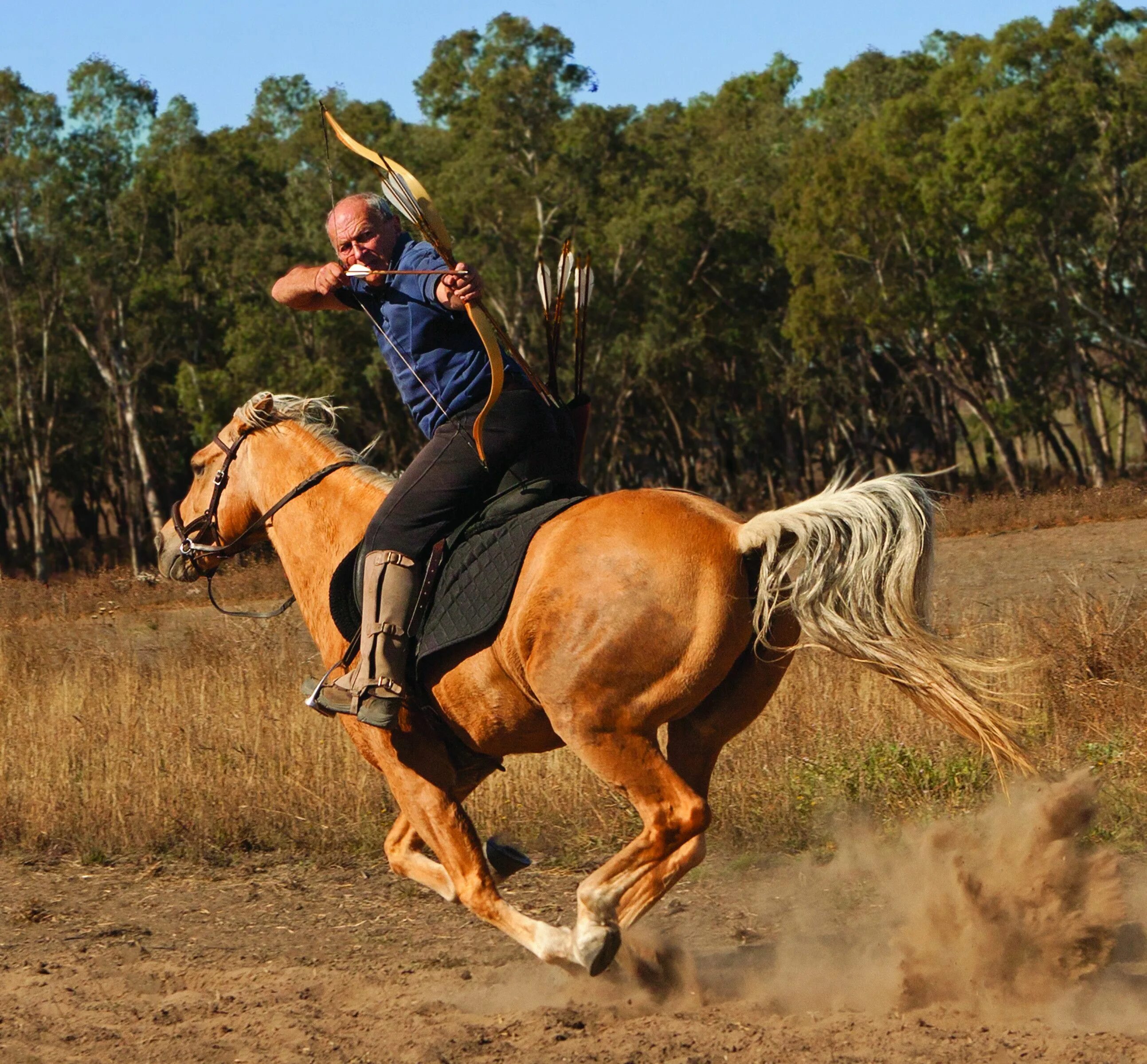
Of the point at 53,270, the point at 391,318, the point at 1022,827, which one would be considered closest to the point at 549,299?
the point at 391,318

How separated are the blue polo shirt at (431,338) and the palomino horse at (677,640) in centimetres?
69

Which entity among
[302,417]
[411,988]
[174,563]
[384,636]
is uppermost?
[302,417]

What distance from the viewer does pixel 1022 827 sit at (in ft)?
15.9

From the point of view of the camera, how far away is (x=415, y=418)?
532cm

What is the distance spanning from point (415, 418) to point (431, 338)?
0.36 meters

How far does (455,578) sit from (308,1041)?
1.66 metres

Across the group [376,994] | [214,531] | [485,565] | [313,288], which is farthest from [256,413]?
[376,994]

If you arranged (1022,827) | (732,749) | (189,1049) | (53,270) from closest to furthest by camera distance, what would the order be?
(189,1049) < (1022,827) < (732,749) < (53,270)

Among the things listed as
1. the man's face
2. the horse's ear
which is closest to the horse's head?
the horse's ear

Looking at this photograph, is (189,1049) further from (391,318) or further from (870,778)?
(870,778)

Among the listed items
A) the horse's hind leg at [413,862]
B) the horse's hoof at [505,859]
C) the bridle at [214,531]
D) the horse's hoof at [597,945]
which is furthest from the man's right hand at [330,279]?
the horse's hoof at [597,945]

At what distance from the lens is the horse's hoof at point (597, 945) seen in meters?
4.45

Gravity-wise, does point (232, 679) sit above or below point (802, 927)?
above

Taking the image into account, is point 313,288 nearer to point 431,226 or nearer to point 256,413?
point 431,226
